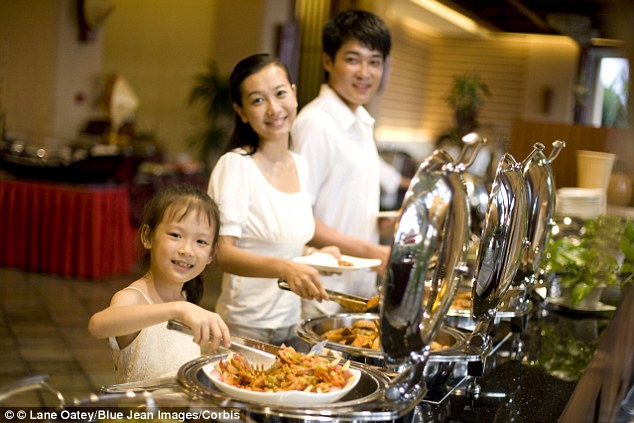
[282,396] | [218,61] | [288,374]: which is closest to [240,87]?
[288,374]

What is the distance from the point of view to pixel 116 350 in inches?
72.1

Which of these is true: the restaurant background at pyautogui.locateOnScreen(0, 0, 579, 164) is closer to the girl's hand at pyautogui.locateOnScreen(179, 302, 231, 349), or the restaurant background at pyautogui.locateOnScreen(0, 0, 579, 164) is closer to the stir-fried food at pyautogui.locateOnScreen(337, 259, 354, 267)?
the stir-fried food at pyautogui.locateOnScreen(337, 259, 354, 267)

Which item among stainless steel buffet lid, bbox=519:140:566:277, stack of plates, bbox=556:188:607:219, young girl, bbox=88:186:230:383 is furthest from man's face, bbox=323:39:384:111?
stack of plates, bbox=556:188:607:219

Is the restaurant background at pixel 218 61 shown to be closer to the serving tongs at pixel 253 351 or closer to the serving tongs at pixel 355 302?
the serving tongs at pixel 355 302

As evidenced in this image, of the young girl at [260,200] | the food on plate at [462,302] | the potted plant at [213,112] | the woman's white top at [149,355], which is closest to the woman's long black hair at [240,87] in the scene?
Result: the young girl at [260,200]

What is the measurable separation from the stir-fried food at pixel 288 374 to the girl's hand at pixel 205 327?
4 cm

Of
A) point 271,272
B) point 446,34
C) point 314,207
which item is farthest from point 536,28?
point 271,272

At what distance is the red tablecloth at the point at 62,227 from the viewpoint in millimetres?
7840

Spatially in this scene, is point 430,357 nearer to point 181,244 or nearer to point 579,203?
point 181,244

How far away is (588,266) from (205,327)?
189 centimetres

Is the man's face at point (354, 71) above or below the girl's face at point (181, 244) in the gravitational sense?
above

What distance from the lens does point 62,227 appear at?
7906 mm

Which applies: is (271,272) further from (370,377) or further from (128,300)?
(370,377)

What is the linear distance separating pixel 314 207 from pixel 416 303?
191 cm
